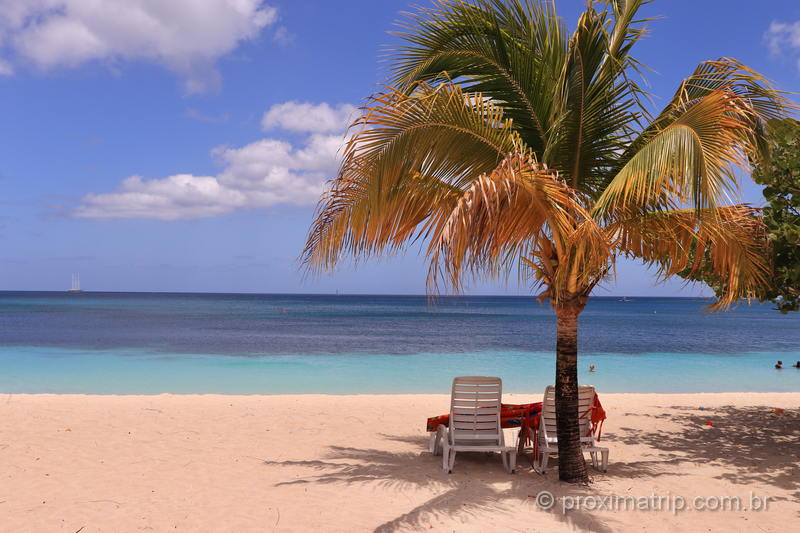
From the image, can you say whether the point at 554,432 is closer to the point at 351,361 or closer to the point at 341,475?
the point at 341,475

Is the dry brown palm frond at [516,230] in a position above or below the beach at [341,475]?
above

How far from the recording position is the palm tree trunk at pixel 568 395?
5602 millimetres

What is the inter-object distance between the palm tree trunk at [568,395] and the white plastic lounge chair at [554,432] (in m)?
0.42

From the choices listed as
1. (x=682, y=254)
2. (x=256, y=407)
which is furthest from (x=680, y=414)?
(x=256, y=407)

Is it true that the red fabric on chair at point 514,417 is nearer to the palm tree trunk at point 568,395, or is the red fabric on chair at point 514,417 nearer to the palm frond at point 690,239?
the palm tree trunk at point 568,395

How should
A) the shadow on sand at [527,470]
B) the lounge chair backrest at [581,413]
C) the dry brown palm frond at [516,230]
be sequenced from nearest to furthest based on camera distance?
the dry brown palm frond at [516,230], the shadow on sand at [527,470], the lounge chair backrest at [581,413]

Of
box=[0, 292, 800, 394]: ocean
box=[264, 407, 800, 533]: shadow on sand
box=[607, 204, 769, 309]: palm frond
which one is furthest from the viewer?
box=[0, 292, 800, 394]: ocean

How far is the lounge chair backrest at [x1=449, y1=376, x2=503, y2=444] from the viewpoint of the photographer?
633 cm

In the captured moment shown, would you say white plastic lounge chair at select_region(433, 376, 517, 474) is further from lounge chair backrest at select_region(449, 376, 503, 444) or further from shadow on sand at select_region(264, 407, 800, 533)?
shadow on sand at select_region(264, 407, 800, 533)

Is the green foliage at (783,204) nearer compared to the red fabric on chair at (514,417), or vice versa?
the green foliage at (783,204)

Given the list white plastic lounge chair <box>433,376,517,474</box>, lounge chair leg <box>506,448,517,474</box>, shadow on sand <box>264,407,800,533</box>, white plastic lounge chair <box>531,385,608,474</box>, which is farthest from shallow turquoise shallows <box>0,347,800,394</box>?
lounge chair leg <box>506,448,517,474</box>

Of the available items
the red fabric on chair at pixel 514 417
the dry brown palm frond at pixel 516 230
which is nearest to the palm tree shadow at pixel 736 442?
the red fabric on chair at pixel 514 417

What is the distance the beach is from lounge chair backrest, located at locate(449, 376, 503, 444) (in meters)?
0.43

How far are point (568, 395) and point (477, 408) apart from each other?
1.11 meters
